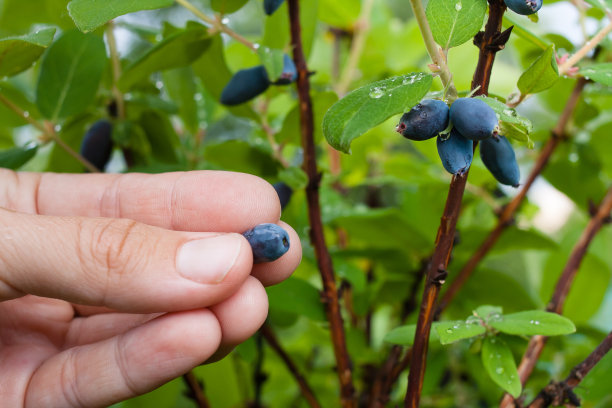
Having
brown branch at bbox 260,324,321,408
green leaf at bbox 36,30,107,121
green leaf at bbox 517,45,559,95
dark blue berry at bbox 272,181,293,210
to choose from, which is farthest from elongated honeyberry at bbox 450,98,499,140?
green leaf at bbox 36,30,107,121

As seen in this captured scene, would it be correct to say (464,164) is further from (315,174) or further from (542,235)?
(542,235)

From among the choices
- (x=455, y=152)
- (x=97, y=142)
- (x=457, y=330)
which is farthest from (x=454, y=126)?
(x=97, y=142)

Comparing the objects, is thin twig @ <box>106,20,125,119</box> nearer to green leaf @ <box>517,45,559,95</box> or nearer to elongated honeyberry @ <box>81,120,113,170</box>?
elongated honeyberry @ <box>81,120,113,170</box>

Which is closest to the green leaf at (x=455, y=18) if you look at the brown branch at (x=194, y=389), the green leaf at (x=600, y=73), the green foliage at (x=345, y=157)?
the green foliage at (x=345, y=157)

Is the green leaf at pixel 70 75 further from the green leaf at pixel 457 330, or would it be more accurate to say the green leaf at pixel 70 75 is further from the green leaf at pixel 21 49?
the green leaf at pixel 457 330

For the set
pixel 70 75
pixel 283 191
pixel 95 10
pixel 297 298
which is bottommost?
pixel 297 298

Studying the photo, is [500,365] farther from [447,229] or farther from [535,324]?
[447,229]
